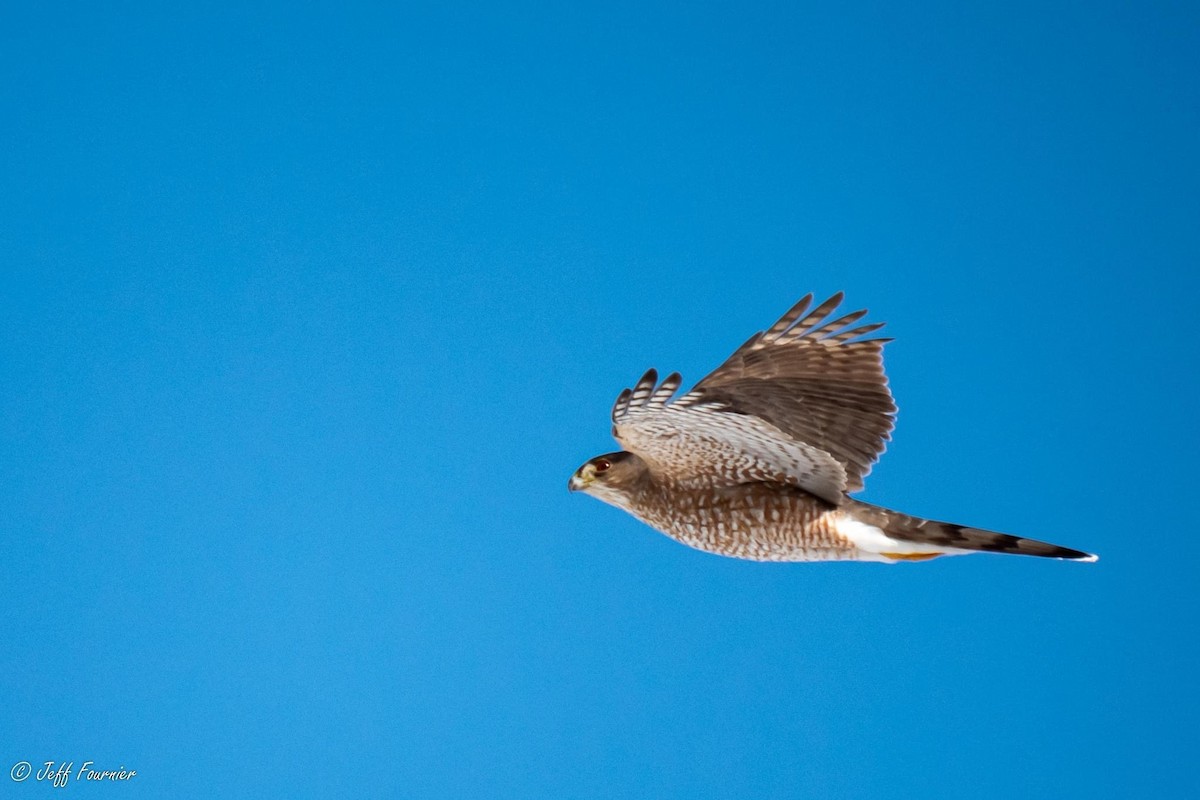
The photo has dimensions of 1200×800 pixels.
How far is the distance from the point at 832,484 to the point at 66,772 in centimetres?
233

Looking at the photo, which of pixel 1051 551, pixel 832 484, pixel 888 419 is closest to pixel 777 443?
pixel 832 484

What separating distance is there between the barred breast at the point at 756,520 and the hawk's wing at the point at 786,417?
0.03 m

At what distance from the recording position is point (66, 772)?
3.36m

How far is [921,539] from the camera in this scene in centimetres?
230

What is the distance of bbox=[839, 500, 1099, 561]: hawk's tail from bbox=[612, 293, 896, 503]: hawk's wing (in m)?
0.07

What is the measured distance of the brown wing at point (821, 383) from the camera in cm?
248

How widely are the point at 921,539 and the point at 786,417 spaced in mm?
367

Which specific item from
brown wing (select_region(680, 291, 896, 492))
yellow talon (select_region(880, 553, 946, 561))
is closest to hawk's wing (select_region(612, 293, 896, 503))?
brown wing (select_region(680, 291, 896, 492))

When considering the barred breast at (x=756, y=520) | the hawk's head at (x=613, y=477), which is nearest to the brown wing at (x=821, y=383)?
the barred breast at (x=756, y=520)

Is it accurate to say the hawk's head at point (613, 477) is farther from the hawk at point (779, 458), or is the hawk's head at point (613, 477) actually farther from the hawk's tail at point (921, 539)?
the hawk's tail at point (921, 539)

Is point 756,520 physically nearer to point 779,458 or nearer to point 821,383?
point 779,458

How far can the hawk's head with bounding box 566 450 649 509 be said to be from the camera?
2.51 metres

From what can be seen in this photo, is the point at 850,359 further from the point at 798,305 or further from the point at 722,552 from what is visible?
the point at 722,552

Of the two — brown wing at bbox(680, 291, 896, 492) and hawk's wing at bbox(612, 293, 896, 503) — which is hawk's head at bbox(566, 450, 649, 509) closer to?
hawk's wing at bbox(612, 293, 896, 503)
